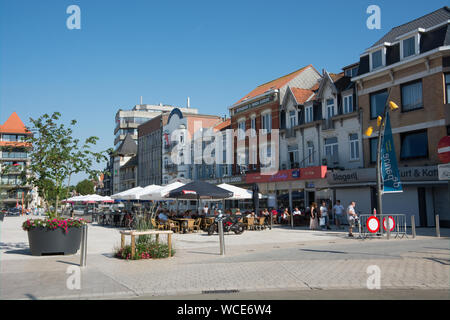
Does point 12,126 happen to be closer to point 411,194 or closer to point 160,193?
point 160,193

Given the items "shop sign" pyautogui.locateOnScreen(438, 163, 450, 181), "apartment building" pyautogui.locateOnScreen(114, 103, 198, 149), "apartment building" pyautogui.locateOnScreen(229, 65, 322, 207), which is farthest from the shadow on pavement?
"apartment building" pyautogui.locateOnScreen(114, 103, 198, 149)

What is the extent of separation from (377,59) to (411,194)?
361 inches

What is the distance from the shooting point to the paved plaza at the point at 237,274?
8.02 m

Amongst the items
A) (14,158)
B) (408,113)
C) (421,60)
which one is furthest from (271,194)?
(14,158)

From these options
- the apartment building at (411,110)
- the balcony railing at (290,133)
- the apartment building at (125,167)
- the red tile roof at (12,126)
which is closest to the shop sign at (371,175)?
the apartment building at (411,110)

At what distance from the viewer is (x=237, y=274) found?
9.80 m

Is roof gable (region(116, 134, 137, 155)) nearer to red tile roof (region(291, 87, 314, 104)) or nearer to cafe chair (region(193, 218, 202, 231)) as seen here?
red tile roof (region(291, 87, 314, 104))

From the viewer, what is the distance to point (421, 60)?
2519cm

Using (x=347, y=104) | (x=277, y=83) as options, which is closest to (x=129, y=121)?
(x=277, y=83)

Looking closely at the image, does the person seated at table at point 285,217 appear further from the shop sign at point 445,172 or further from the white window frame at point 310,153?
the shop sign at point 445,172

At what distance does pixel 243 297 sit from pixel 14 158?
3539 inches

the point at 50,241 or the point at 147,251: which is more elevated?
the point at 50,241

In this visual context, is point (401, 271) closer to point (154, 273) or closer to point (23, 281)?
point (154, 273)

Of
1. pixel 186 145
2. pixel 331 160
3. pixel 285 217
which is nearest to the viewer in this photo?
pixel 285 217
